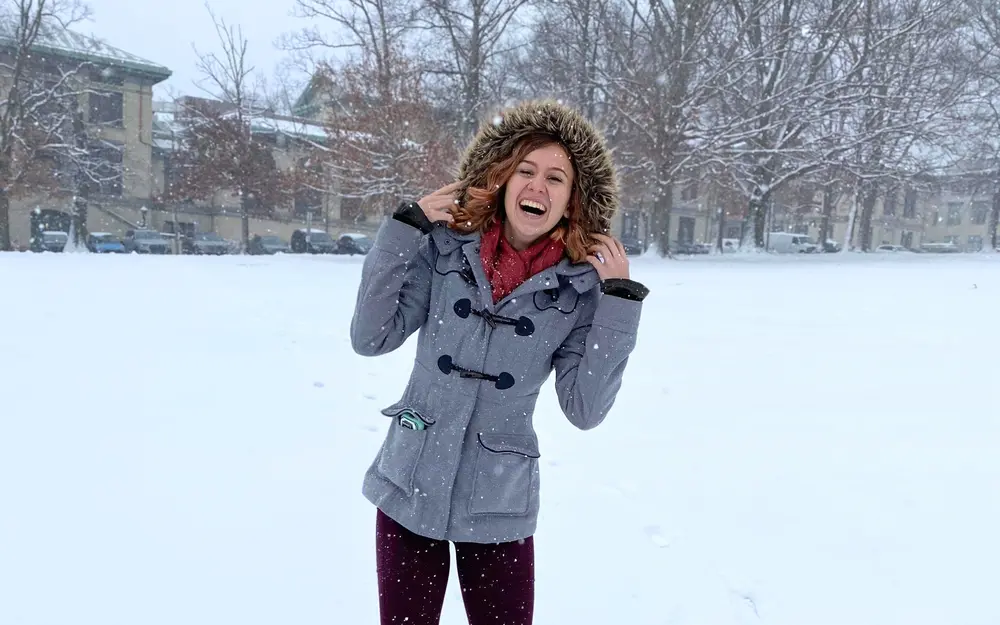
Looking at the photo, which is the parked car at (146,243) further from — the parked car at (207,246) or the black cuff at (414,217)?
the black cuff at (414,217)

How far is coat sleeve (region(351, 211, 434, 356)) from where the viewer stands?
1862 millimetres

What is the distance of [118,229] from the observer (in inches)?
1469

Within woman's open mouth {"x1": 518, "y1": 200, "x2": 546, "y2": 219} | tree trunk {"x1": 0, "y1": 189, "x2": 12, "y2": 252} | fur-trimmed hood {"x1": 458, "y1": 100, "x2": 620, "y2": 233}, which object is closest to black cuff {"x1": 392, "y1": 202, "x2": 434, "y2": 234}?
fur-trimmed hood {"x1": 458, "y1": 100, "x2": 620, "y2": 233}

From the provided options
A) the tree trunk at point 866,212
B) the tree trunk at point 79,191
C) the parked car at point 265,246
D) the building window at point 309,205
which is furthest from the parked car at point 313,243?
the tree trunk at point 866,212

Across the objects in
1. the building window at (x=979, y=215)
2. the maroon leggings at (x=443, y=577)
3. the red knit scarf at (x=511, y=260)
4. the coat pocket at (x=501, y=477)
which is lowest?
the maroon leggings at (x=443, y=577)

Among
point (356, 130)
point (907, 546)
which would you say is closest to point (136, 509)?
point (907, 546)

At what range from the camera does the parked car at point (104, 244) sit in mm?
30344

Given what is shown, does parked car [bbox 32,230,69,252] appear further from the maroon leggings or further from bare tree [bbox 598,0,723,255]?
the maroon leggings

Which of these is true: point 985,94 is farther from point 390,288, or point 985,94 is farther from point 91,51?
point 91,51

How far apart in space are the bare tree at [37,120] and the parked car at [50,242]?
1.83m

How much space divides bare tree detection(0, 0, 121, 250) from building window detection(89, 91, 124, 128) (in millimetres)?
2340

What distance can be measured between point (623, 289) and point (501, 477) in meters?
0.62

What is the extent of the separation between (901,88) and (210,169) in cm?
2797

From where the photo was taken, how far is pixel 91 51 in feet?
→ 116
